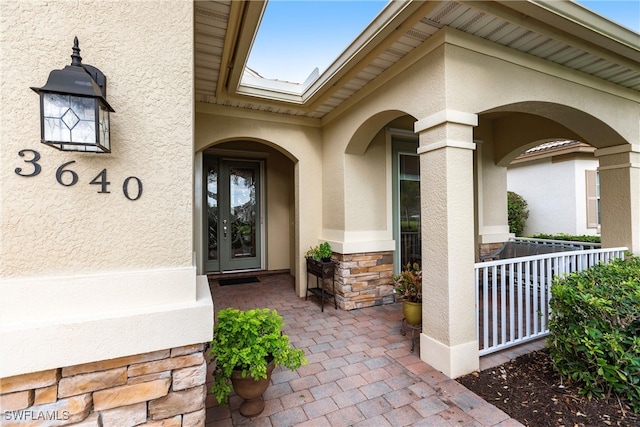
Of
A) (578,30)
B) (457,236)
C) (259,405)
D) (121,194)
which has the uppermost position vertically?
(578,30)

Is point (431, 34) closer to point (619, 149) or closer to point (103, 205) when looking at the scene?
point (103, 205)

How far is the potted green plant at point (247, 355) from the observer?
1879mm

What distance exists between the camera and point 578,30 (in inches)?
106

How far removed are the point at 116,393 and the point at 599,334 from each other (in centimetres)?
331

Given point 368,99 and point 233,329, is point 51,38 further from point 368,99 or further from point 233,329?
point 368,99

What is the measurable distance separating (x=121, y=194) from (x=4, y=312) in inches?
28.8

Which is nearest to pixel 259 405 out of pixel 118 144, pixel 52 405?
pixel 52 405

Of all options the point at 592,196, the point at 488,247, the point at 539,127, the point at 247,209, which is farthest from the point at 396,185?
the point at 592,196

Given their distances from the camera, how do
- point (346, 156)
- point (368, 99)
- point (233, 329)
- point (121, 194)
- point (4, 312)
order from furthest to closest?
1. point (346, 156)
2. point (368, 99)
3. point (233, 329)
4. point (121, 194)
5. point (4, 312)

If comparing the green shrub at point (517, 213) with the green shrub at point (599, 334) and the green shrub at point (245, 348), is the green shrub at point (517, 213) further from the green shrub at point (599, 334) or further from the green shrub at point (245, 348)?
the green shrub at point (245, 348)

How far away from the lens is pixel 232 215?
6520 mm

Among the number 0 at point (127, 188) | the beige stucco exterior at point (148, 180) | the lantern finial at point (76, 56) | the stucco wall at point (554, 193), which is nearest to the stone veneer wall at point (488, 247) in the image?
the beige stucco exterior at point (148, 180)

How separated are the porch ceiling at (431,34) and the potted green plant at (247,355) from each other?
2484 mm

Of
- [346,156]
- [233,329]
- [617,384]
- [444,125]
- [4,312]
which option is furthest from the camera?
[346,156]
